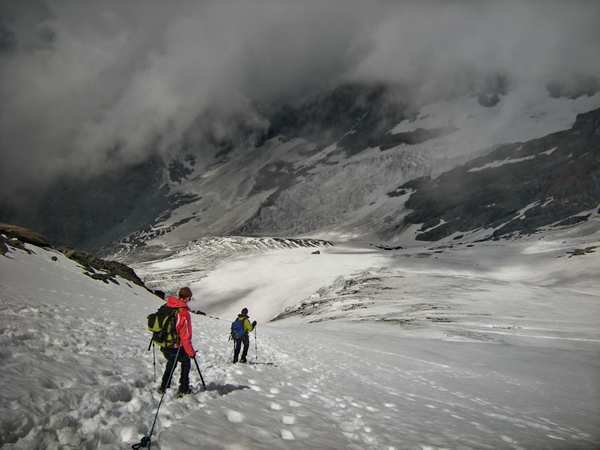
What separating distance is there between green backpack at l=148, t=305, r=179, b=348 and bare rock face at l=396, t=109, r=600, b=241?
12910cm

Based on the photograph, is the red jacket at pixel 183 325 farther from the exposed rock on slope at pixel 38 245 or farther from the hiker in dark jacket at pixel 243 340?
the exposed rock on slope at pixel 38 245

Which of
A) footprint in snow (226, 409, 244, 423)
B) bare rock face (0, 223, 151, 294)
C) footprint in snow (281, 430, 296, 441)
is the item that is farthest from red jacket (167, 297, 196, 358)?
bare rock face (0, 223, 151, 294)

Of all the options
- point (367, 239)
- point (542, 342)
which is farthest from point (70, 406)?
point (367, 239)

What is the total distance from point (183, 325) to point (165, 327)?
324mm

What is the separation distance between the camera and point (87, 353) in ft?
25.6

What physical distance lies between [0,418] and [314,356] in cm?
1223

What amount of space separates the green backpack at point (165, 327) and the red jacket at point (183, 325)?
0.07 metres

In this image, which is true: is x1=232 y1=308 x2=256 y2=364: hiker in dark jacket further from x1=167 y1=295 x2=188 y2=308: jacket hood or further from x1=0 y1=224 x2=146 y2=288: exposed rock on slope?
x1=0 y1=224 x2=146 y2=288: exposed rock on slope

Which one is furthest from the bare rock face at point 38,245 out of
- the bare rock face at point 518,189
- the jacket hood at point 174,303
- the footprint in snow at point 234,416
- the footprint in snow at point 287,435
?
the bare rock face at point 518,189

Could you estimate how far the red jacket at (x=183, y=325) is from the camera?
7.04 m

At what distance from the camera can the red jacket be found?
7.04 metres

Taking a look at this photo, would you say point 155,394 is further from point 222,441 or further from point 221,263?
point 221,263

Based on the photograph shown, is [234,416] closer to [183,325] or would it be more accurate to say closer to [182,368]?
[182,368]

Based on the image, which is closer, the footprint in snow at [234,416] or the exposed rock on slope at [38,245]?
the footprint in snow at [234,416]
